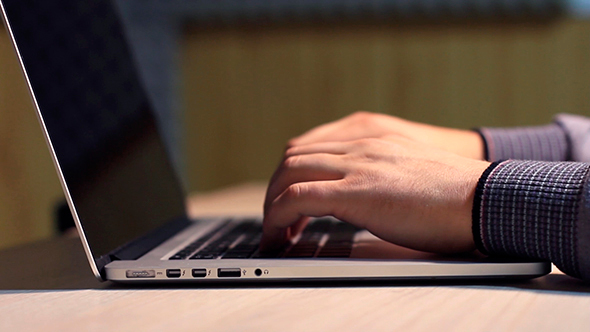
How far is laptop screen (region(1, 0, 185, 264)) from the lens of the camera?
0.46 meters

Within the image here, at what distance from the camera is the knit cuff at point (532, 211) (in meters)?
0.41

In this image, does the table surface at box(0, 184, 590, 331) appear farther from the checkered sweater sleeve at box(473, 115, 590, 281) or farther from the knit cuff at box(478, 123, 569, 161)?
the knit cuff at box(478, 123, 569, 161)

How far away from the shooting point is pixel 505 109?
2939mm

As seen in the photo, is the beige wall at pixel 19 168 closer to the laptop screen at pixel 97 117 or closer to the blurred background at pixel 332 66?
the blurred background at pixel 332 66

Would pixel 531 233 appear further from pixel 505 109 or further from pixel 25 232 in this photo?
pixel 505 109

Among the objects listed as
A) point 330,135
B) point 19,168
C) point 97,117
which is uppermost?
point 97,117

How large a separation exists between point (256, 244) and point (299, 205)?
9 centimetres

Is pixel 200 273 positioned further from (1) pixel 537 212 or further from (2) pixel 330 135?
(2) pixel 330 135

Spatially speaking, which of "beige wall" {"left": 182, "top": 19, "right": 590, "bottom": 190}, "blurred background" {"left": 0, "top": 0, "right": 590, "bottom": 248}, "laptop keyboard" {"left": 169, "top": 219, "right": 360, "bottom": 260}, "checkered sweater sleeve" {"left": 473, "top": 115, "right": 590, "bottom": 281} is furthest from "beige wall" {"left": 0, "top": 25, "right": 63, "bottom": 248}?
"checkered sweater sleeve" {"left": 473, "top": 115, "right": 590, "bottom": 281}

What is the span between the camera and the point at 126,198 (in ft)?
1.88

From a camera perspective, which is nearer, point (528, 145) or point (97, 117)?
point (97, 117)

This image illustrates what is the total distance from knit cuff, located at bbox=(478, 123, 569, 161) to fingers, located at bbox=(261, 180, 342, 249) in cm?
38

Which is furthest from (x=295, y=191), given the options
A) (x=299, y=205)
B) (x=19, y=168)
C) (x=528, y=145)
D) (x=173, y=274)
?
(x=19, y=168)

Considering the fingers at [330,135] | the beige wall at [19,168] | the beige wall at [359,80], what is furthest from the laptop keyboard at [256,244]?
the beige wall at [359,80]
